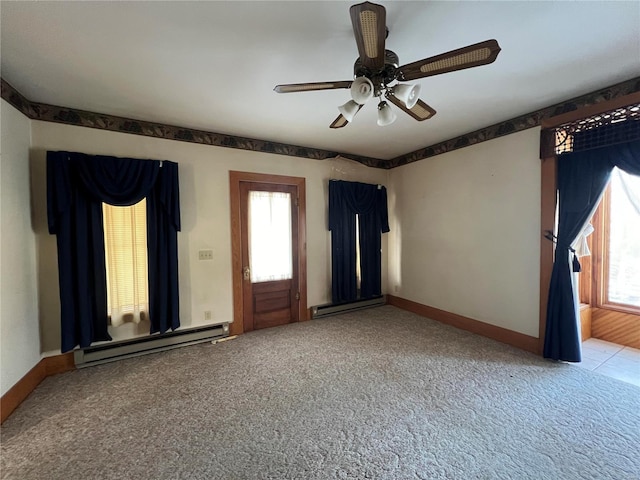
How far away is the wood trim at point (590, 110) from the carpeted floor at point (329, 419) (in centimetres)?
235

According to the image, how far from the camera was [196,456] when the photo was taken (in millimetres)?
1613

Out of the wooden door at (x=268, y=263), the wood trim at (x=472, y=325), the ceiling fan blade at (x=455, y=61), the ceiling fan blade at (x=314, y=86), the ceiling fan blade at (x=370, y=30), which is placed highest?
the ceiling fan blade at (x=370, y=30)

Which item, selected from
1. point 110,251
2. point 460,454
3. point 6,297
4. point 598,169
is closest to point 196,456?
point 460,454

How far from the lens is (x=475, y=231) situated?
11.3ft

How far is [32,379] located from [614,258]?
6.01m

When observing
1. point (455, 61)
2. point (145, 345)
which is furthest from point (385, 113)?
point (145, 345)

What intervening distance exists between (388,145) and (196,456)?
154 inches

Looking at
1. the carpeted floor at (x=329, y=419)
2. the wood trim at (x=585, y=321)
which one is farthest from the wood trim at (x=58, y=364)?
the wood trim at (x=585, y=321)

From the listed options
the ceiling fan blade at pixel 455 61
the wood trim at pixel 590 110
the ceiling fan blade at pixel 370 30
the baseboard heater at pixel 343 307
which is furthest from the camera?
the baseboard heater at pixel 343 307

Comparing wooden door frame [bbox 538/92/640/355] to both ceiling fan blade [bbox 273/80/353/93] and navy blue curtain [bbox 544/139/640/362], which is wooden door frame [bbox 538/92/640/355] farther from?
ceiling fan blade [bbox 273/80/353/93]

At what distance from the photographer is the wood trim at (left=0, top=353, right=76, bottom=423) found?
6.48ft

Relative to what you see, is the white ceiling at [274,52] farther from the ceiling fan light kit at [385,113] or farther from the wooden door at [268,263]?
the wooden door at [268,263]

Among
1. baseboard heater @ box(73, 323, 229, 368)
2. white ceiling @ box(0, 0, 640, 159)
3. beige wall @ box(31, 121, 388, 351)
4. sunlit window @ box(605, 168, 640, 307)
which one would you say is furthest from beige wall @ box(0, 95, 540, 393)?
sunlit window @ box(605, 168, 640, 307)

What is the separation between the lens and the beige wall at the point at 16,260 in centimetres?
203
